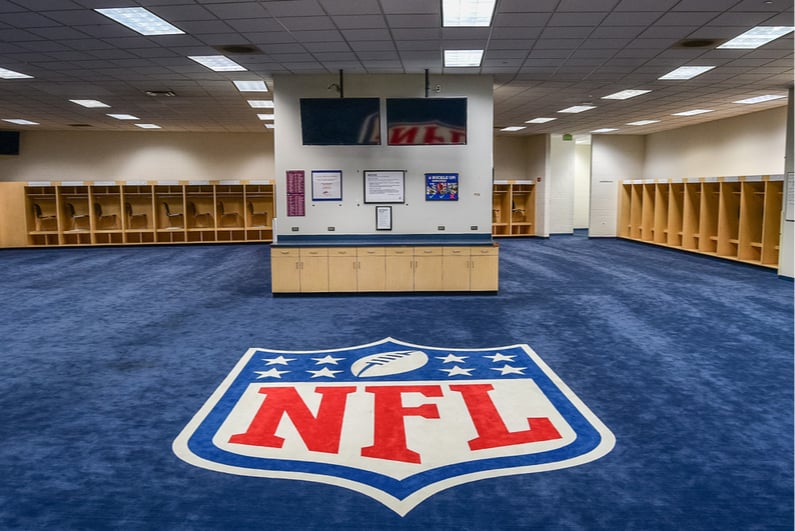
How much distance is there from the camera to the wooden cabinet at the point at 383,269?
8531 millimetres

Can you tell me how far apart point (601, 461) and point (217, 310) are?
5590 mm

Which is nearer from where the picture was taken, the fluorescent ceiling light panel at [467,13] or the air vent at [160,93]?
the fluorescent ceiling light panel at [467,13]

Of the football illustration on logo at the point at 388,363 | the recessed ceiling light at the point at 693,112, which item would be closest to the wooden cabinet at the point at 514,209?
the recessed ceiling light at the point at 693,112

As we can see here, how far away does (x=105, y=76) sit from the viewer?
8.70 m

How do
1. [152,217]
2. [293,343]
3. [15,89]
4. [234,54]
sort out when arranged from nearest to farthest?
[293,343] < [234,54] < [15,89] < [152,217]

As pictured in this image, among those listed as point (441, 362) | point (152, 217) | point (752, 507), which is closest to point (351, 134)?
point (441, 362)

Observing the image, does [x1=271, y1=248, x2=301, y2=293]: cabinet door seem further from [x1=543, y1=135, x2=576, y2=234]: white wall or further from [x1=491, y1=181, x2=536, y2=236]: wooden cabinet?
[x1=543, y1=135, x2=576, y2=234]: white wall

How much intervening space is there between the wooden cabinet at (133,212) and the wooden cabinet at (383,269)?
8133 millimetres

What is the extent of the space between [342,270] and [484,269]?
2.09 metres

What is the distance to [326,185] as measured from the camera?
867 centimetres

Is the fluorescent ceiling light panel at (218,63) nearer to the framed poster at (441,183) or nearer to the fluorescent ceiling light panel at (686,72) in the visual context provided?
the framed poster at (441,183)

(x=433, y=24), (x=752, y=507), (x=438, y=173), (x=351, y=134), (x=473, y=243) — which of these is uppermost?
(x=433, y=24)

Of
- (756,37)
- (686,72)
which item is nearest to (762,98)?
(686,72)

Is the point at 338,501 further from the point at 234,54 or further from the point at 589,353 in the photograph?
the point at 234,54
